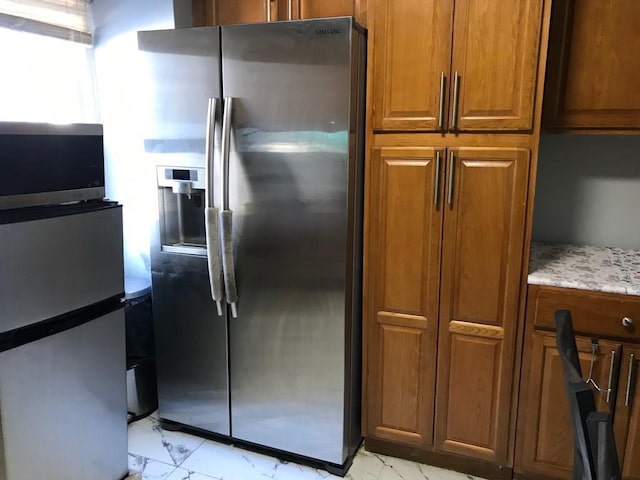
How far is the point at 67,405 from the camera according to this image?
5.80 feet

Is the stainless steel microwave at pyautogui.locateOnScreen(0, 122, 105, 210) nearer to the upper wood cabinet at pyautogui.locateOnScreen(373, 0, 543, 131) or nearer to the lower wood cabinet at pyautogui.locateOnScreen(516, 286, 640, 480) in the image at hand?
the upper wood cabinet at pyautogui.locateOnScreen(373, 0, 543, 131)

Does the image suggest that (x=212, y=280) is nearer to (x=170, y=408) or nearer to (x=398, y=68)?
(x=170, y=408)

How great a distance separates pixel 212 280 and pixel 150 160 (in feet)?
1.98

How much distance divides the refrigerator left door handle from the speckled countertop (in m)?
1.22

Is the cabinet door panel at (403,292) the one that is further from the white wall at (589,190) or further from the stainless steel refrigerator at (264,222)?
the white wall at (589,190)

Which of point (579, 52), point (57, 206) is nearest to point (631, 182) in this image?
point (579, 52)

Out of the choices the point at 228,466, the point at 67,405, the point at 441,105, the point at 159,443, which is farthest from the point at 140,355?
the point at 441,105

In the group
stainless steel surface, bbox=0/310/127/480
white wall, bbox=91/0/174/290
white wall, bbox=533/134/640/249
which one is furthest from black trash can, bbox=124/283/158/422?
white wall, bbox=533/134/640/249

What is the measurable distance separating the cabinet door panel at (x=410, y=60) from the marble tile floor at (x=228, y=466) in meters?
1.42

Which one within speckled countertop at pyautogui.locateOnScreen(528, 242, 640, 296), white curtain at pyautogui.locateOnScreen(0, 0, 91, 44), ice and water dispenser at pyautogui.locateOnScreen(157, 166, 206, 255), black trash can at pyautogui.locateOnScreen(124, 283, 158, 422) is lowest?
black trash can at pyautogui.locateOnScreen(124, 283, 158, 422)

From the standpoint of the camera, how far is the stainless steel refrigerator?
195 cm

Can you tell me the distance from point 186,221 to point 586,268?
1.68 m

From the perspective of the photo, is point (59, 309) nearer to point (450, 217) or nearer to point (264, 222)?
point (264, 222)

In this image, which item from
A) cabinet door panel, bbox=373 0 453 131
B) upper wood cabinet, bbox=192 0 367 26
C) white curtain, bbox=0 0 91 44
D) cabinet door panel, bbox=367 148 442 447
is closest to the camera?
cabinet door panel, bbox=373 0 453 131
